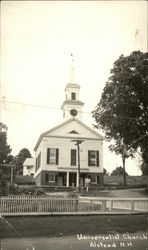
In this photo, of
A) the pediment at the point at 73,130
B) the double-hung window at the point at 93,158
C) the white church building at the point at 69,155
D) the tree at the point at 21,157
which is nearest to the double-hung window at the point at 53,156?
the white church building at the point at 69,155

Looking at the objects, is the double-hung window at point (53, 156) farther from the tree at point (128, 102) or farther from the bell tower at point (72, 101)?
the tree at point (128, 102)

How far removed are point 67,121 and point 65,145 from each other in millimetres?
3537

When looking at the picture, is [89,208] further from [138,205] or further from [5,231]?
[5,231]

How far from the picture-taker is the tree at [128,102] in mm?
32156

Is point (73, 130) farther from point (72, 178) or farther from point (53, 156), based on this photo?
point (72, 178)

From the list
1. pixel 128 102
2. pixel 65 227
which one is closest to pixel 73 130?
pixel 128 102

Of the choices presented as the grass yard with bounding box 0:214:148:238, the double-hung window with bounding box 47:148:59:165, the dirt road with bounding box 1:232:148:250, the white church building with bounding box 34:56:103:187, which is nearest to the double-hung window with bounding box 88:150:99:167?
the white church building with bounding box 34:56:103:187

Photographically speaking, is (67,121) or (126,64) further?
(67,121)

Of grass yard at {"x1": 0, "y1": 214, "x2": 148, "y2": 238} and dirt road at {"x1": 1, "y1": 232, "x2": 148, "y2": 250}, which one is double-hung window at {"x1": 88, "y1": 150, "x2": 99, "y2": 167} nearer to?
grass yard at {"x1": 0, "y1": 214, "x2": 148, "y2": 238}

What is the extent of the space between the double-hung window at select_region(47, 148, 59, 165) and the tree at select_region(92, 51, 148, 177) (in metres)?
16.1

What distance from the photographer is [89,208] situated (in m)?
21.1

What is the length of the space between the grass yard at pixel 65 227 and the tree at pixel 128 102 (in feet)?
52.8

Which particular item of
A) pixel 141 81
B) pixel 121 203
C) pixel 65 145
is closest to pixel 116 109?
pixel 141 81

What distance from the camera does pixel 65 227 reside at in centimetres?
1438
